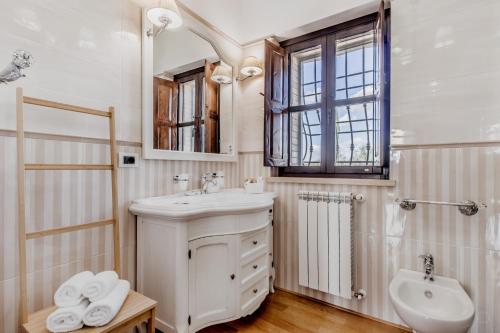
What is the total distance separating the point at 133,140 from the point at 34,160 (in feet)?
1.70

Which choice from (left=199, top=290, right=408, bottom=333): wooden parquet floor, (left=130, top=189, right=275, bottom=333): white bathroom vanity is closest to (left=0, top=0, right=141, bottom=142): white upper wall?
(left=130, top=189, right=275, bottom=333): white bathroom vanity

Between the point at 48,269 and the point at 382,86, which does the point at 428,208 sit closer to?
the point at 382,86

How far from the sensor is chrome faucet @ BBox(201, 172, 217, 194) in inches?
78.2

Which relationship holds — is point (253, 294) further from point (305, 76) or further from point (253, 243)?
point (305, 76)

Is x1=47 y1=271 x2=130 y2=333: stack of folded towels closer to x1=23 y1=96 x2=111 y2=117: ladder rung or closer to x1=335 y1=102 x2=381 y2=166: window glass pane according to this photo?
x1=23 y1=96 x2=111 y2=117: ladder rung

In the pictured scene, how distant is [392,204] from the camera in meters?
1.77

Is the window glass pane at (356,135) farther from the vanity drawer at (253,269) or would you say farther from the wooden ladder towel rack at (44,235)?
the wooden ladder towel rack at (44,235)

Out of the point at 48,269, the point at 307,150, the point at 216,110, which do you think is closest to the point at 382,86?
the point at 307,150

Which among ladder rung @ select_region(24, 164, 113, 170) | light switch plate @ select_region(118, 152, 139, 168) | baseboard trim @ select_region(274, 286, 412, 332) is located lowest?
baseboard trim @ select_region(274, 286, 412, 332)

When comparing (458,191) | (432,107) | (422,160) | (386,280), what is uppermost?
(432,107)

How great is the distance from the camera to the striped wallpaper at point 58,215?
1112 millimetres

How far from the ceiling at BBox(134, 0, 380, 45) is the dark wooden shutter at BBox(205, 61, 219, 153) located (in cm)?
46

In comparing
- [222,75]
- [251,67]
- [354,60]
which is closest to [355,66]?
[354,60]

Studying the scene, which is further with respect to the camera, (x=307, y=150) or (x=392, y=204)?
(x=307, y=150)
